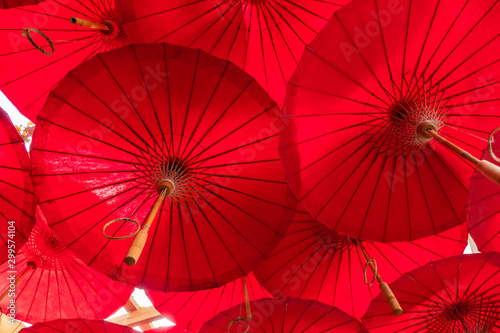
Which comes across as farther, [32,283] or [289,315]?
[32,283]

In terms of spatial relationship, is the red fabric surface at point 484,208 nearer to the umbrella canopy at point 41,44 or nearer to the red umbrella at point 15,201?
the umbrella canopy at point 41,44

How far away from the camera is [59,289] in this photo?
153 inches

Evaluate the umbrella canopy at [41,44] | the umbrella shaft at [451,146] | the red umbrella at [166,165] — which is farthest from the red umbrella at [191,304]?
the umbrella shaft at [451,146]

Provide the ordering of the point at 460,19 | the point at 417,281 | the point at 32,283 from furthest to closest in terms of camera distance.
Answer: the point at 32,283
the point at 417,281
the point at 460,19

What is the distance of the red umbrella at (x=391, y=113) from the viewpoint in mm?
2379

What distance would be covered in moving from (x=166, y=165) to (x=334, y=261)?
193 cm

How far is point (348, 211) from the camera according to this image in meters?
2.82

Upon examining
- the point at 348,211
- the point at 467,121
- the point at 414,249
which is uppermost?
the point at 467,121

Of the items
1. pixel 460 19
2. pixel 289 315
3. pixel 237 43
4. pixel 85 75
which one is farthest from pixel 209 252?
pixel 460 19

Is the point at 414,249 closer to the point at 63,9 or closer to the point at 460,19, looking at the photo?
the point at 460,19

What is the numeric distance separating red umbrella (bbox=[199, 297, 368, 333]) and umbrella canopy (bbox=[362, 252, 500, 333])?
23 centimetres

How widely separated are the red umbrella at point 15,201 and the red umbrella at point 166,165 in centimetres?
40

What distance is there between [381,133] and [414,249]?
1434mm

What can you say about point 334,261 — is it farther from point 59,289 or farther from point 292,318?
point 59,289
